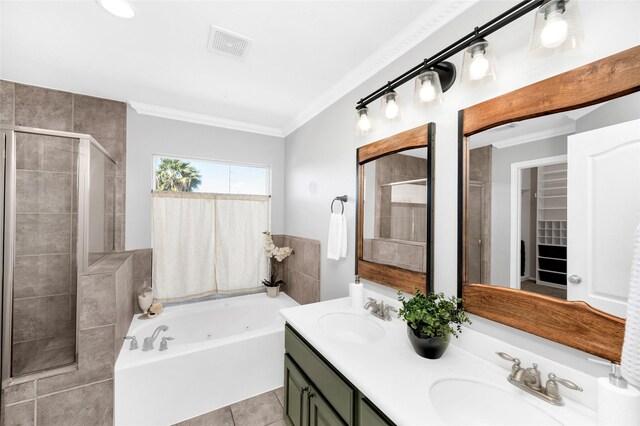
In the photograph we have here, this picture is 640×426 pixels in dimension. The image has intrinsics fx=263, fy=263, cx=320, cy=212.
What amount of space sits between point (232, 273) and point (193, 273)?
0.41 m

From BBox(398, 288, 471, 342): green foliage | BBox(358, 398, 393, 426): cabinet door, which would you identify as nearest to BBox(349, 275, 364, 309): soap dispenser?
BBox(398, 288, 471, 342): green foliage

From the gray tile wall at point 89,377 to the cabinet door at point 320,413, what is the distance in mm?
1447

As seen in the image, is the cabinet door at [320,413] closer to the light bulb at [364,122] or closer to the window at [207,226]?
the light bulb at [364,122]

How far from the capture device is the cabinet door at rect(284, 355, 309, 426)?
4.43 feet

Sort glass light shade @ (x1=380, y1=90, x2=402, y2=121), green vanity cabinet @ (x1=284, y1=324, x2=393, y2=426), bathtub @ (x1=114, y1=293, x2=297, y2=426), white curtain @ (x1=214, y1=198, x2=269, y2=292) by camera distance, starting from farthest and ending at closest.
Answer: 1. white curtain @ (x1=214, y1=198, x2=269, y2=292)
2. bathtub @ (x1=114, y1=293, x2=297, y2=426)
3. glass light shade @ (x1=380, y1=90, x2=402, y2=121)
4. green vanity cabinet @ (x1=284, y1=324, x2=393, y2=426)

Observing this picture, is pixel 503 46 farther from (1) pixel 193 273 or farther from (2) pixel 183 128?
(1) pixel 193 273

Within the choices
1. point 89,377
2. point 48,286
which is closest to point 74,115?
point 48,286

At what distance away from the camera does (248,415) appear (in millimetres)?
1922

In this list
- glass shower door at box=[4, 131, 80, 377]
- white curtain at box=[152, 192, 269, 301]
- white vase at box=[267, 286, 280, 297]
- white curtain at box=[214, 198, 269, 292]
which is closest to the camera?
glass shower door at box=[4, 131, 80, 377]

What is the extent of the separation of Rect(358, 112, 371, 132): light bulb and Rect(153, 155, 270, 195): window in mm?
1851

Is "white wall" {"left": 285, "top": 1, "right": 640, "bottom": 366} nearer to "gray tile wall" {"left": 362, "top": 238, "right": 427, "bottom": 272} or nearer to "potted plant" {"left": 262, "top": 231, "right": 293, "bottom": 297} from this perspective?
"gray tile wall" {"left": 362, "top": 238, "right": 427, "bottom": 272}

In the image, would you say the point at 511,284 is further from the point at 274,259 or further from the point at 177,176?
the point at 177,176

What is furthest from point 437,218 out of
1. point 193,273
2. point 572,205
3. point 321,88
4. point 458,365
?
point 193,273

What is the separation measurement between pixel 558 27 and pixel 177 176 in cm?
310
